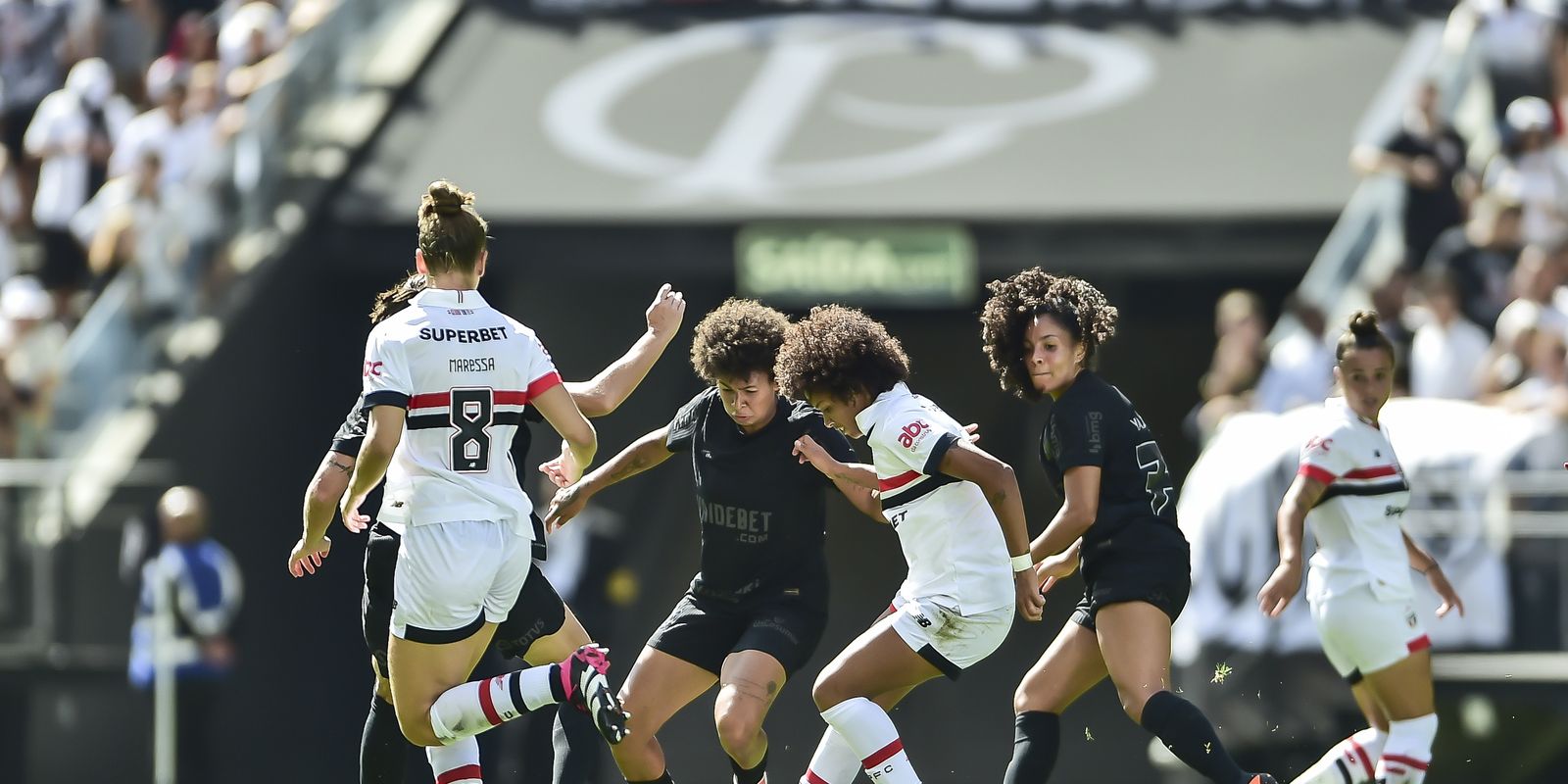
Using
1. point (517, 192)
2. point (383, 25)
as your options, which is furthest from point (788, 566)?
point (383, 25)

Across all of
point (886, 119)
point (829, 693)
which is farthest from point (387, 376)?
point (886, 119)

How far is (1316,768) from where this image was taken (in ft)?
27.9

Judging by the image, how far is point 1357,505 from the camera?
8.41 metres

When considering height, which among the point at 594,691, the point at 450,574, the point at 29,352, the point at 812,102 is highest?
the point at 812,102

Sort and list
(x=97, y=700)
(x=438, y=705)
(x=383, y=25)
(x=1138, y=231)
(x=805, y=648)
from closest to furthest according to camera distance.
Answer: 1. (x=438, y=705)
2. (x=805, y=648)
3. (x=97, y=700)
4. (x=1138, y=231)
5. (x=383, y=25)

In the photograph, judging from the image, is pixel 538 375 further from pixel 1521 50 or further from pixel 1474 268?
pixel 1521 50

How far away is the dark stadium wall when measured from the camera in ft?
48.1

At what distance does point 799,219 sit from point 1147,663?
8818 mm

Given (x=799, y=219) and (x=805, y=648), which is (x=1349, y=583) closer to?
(x=805, y=648)

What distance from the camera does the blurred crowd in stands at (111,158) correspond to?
1590cm

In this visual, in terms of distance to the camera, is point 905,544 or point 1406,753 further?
point 1406,753

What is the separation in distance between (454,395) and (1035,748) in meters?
2.38

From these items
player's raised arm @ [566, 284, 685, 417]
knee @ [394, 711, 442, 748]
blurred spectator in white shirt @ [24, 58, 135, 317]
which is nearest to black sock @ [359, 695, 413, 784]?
knee @ [394, 711, 442, 748]

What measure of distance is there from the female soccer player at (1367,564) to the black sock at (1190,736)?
3.18ft
